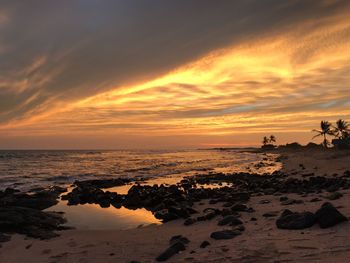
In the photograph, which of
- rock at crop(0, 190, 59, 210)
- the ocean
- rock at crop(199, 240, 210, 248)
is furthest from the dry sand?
the ocean

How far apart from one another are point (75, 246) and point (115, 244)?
1302 millimetres

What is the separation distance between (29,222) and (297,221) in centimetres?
1036

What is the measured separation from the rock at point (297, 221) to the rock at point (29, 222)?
7.96m

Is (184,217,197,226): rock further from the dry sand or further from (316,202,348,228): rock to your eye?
(316,202,348,228): rock

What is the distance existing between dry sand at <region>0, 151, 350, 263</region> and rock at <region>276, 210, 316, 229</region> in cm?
22

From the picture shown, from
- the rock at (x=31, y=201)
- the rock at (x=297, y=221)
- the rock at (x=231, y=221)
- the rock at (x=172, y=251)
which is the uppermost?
the rock at (x=297, y=221)

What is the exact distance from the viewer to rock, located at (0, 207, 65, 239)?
1368 centimetres

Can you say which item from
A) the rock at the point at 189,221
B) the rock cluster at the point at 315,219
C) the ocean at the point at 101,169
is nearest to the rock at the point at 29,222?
the rock at the point at 189,221

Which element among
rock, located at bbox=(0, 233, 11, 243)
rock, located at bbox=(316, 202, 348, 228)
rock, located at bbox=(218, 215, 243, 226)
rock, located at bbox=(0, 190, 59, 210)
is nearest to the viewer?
rock, located at bbox=(316, 202, 348, 228)

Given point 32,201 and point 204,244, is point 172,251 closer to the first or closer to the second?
point 204,244

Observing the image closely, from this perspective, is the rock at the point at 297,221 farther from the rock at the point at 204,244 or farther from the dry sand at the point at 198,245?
the rock at the point at 204,244

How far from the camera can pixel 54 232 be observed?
13875mm

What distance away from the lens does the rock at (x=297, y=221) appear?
1020 cm

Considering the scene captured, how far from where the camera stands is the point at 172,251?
9375mm
